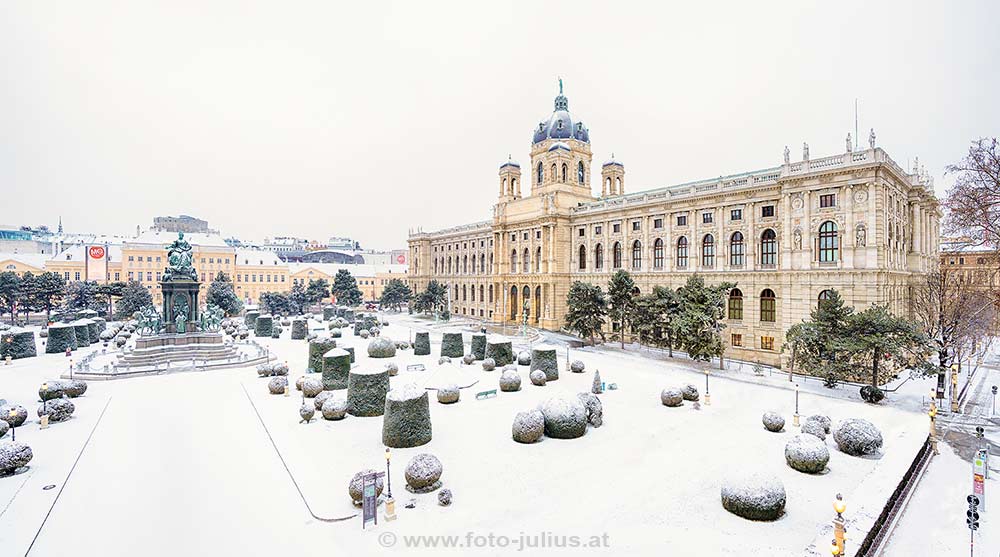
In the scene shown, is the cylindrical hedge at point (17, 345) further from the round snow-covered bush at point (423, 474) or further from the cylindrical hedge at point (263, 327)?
the round snow-covered bush at point (423, 474)

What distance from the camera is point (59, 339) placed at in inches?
1809

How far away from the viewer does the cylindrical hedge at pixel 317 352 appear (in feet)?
121

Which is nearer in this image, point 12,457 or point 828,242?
point 12,457

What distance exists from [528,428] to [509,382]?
9805 mm

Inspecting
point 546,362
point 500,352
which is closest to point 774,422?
point 546,362

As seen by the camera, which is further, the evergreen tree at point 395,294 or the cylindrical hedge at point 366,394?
the evergreen tree at point 395,294

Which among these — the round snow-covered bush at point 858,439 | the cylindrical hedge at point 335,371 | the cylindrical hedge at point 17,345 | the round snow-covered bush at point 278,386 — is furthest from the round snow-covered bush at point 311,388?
the cylindrical hedge at point 17,345

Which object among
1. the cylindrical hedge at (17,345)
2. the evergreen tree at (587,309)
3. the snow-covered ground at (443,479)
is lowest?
the snow-covered ground at (443,479)

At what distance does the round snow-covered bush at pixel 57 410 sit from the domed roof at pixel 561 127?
62.7 metres

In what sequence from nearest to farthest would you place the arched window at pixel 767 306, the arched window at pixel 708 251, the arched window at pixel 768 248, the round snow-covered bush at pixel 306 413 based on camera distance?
1. the round snow-covered bush at pixel 306 413
2. the arched window at pixel 767 306
3. the arched window at pixel 768 248
4. the arched window at pixel 708 251

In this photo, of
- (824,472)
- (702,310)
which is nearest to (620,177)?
(702,310)

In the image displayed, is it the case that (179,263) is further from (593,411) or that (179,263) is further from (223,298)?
(593,411)

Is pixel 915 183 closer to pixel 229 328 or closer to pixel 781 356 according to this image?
pixel 781 356

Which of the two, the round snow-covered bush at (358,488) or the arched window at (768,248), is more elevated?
the arched window at (768,248)
